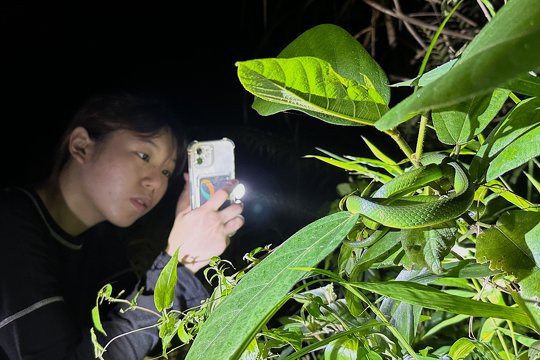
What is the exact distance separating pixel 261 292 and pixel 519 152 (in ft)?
0.46

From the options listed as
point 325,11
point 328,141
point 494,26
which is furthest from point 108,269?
point 494,26

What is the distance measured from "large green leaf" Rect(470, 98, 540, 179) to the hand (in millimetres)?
638

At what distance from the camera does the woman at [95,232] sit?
794 millimetres

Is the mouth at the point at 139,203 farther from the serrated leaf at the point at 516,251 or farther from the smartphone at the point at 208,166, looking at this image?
the serrated leaf at the point at 516,251

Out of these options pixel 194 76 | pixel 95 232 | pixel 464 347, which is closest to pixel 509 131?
pixel 464 347

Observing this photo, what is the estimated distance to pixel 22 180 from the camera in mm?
975

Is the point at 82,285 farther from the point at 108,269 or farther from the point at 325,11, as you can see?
the point at 325,11

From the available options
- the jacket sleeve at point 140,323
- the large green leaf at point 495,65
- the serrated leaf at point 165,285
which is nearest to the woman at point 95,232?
the jacket sleeve at point 140,323

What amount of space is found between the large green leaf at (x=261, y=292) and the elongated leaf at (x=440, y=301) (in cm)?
3

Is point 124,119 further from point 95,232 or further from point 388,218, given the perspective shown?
point 388,218

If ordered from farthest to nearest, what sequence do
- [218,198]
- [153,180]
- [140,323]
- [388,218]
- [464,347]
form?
1. [153,180]
2. [218,198]
3. [140,323]
4. [464,347]
5. [388,218]

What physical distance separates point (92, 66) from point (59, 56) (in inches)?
2.7

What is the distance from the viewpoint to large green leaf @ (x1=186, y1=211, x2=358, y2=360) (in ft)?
0.62

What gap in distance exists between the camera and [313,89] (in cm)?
23
